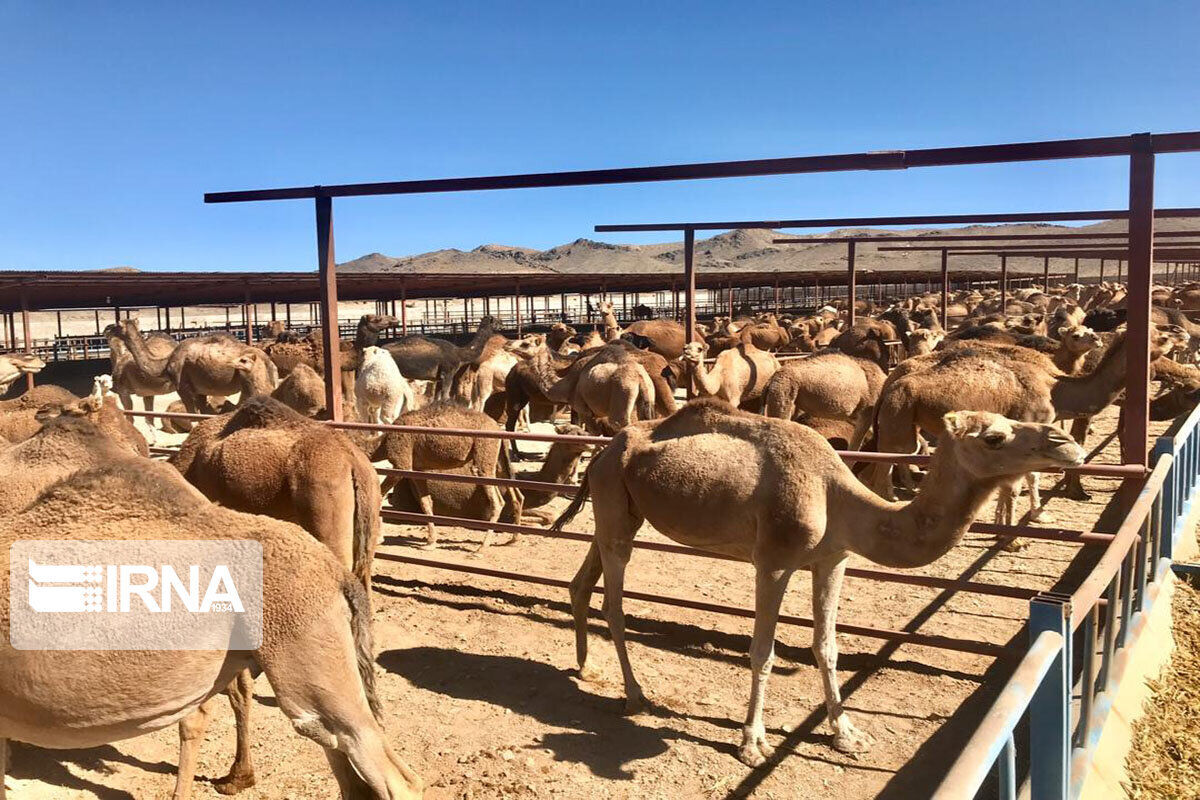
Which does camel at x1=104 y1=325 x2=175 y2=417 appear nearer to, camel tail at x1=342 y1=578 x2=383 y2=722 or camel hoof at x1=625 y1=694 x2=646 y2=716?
camel hoof at x1=625 y1=694 x2=646 y2=716

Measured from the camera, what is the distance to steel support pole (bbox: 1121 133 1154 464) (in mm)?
4797

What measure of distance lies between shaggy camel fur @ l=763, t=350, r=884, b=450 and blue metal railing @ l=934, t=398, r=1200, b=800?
5.95 meters

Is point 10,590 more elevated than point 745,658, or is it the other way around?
point 10,590

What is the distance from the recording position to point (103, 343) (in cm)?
3791

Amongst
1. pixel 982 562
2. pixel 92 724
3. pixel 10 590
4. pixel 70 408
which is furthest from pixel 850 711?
pixel 70 408

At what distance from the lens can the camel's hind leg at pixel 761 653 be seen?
4.68 m

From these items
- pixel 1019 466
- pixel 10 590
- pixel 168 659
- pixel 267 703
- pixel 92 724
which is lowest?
pixel 267 703

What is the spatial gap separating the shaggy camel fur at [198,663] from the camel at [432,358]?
45.2 feet

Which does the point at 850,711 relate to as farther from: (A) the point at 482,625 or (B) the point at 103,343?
(B) the point at 103,343

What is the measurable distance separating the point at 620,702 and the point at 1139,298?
3798mm

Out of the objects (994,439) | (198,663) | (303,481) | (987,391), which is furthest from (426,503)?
(994,439)

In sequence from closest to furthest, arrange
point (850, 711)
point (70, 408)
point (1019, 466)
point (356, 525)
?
point (1019, 466) < point (850, 711) < point (356, 525) < point (70, 408)

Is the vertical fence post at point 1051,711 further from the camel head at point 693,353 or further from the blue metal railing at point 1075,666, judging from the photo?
the camel head at point 693,353

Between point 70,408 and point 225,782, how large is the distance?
341 centimetres
